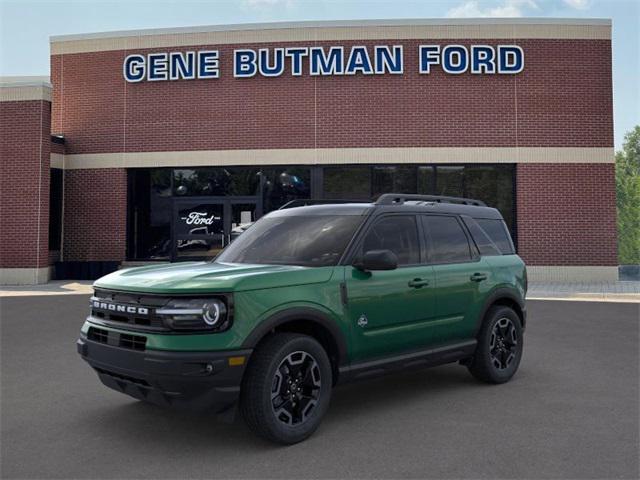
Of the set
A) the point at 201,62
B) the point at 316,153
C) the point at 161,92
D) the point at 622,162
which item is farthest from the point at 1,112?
the point at 622,162

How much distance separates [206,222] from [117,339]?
15.8 metres

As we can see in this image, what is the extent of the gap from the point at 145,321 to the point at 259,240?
1.63 m

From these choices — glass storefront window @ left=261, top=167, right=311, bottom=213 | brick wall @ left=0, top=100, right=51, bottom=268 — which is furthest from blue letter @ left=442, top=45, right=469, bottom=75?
brick wall @ left=0, top=100, right=51, bottom=268

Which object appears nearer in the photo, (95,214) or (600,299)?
(600,299)

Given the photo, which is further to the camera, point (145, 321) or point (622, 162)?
point (622, 162)

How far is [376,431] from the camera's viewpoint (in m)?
4.77

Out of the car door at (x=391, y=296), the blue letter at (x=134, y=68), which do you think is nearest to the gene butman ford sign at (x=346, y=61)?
the blue letter at (x=134, y=68)

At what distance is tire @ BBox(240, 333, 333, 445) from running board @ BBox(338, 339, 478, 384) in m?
0.26

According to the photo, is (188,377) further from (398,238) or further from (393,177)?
(393,177)

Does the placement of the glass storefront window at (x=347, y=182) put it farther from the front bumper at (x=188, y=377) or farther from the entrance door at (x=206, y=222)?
the front bumper at (x=188, y=377)

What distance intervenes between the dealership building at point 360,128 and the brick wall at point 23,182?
0.04 metres

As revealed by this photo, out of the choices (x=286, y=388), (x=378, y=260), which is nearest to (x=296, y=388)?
(x=286, y=388)

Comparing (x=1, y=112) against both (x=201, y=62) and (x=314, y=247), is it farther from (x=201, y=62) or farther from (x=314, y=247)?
(x=314, y=247)

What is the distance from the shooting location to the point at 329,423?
4.99m
